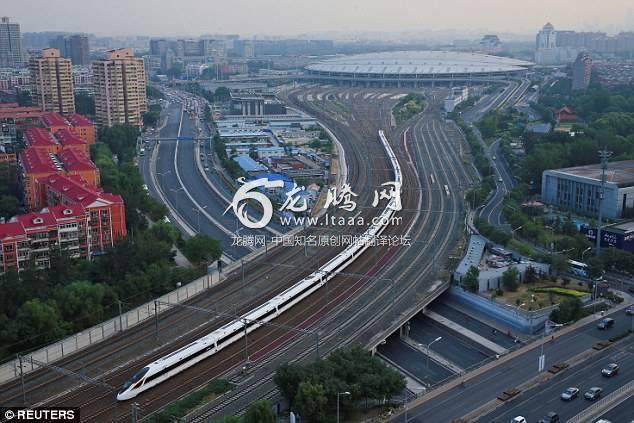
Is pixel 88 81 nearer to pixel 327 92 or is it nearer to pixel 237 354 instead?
pixel 327 92

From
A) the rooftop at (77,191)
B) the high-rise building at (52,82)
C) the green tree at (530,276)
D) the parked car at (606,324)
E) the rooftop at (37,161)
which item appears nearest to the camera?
the parked car at (606,324)

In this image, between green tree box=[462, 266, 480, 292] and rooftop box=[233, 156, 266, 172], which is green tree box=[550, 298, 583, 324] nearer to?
green tree box=[462, 266, 480, 292]

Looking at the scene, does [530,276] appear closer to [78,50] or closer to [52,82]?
[52,82]

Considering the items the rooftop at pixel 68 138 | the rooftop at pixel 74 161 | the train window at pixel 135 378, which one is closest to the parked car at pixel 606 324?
the train window at pixel 135 378

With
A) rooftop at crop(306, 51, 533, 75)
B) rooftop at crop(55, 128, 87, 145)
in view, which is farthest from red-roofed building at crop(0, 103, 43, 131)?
rooftop at crop(306, 51, 533, 75)

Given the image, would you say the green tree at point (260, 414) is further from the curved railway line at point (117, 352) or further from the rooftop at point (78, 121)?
the rooftop at point (78, 121)

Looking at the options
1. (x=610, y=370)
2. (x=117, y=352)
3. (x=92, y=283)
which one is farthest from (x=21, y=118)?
(x=610, y=370)
